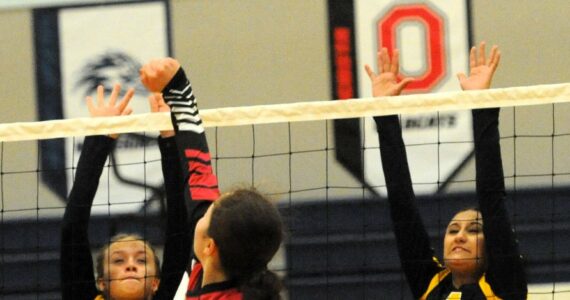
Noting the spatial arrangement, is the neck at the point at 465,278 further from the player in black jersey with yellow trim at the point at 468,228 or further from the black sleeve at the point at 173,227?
the black sleeve at the point at 173,227

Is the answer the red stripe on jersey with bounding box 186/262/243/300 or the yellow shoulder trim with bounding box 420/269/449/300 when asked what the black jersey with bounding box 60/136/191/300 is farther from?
the red stripe on jersey with bounding box 186/262/243/300

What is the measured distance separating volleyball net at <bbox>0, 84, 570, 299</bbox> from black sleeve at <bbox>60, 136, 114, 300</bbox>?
5.66ft

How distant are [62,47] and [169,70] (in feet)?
11.9

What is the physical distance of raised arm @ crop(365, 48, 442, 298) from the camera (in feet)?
14.3

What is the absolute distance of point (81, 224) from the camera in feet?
14.0

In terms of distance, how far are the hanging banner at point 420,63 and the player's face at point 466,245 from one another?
187 centimetres

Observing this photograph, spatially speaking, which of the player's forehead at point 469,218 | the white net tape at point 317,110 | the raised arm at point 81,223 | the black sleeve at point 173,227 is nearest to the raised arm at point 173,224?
the black sleeve at point 173,227

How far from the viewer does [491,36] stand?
21.4 ft

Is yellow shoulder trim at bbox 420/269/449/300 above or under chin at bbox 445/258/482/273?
under

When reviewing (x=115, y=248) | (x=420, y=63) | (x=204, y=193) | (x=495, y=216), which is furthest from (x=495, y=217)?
(x=420, y=63)

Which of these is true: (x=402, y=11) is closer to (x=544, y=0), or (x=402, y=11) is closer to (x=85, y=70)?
(x=544, y=0)

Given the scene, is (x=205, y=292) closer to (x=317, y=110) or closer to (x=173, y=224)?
(x=173, y=224)

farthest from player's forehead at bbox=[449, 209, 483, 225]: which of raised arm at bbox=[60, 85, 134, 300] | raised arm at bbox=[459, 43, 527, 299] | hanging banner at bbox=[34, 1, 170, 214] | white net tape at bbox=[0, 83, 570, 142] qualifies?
hanging banner at bbox=[34, 1, 170, 214]

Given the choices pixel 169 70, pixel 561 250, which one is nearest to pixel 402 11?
pixel 561 250
